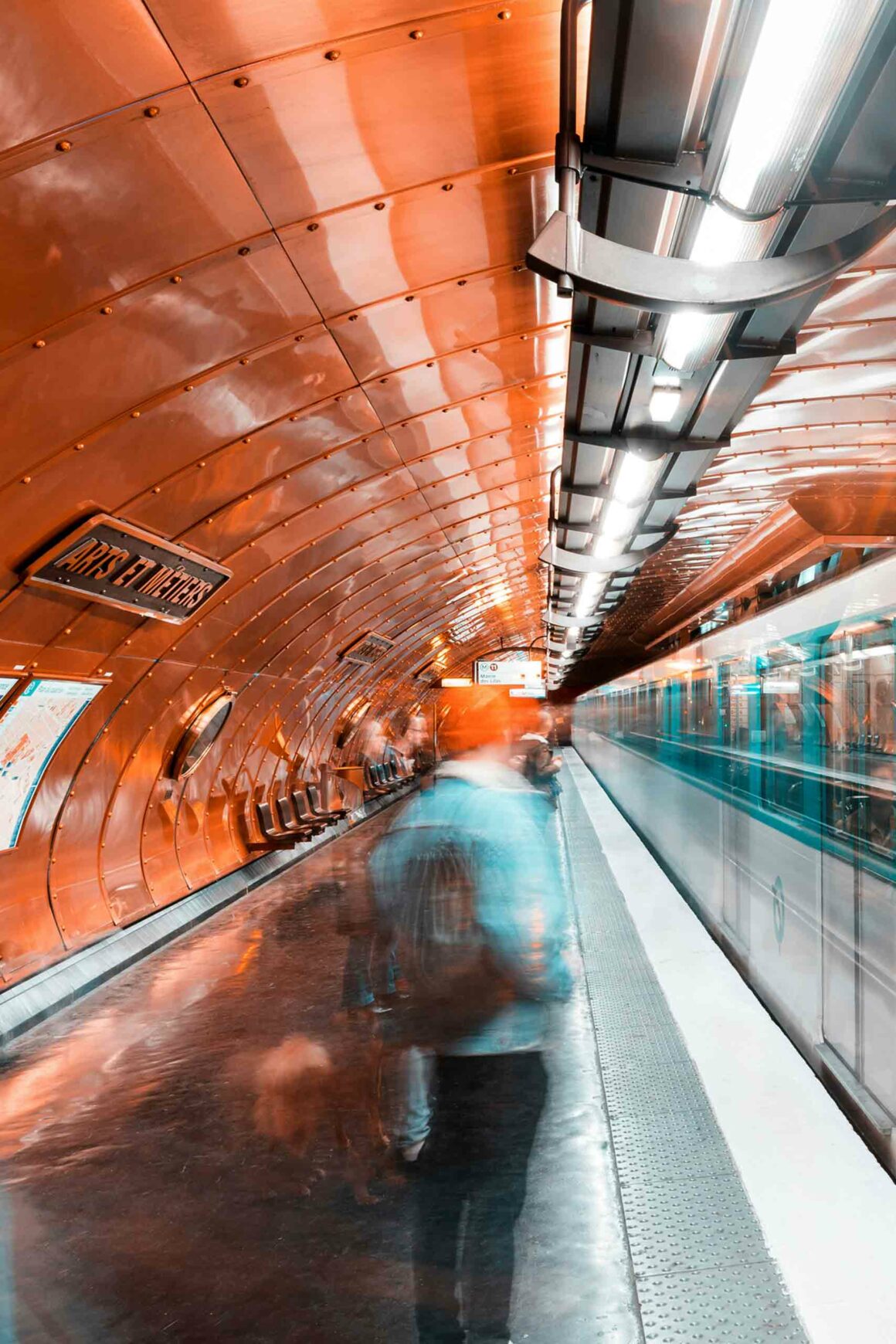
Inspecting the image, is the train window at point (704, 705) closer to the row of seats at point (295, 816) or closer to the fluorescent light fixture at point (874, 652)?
the fluorescent light fixture at point (874, 652)

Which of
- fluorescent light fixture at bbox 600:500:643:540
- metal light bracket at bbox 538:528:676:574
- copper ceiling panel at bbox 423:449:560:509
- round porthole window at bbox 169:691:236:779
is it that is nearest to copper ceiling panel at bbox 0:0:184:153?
fluorescent light fixture at bbox 600:500:643:540

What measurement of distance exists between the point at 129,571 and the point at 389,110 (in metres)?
3.66

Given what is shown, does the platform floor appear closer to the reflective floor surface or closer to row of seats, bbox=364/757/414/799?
the reflective floor surface

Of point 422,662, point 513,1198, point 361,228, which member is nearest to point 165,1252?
point 513,1198

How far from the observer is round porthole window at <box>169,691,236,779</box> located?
9.75 meters

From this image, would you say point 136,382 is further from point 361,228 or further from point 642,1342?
point 642,1342

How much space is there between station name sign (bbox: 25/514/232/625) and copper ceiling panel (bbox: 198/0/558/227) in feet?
8.09

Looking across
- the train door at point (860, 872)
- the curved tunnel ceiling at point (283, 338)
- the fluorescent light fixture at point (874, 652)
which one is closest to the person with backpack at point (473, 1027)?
the train door at point (860, 872)

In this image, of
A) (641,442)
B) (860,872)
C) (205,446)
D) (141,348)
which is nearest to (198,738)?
(205,446)

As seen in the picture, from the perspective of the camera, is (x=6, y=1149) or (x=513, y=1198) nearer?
(x=513, y=1198)

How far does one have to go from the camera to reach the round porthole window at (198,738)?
9.75m

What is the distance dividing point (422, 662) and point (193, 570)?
1466 centimetres

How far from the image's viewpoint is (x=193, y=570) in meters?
7.18

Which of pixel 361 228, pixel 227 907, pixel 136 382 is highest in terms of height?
pixel 361 228
